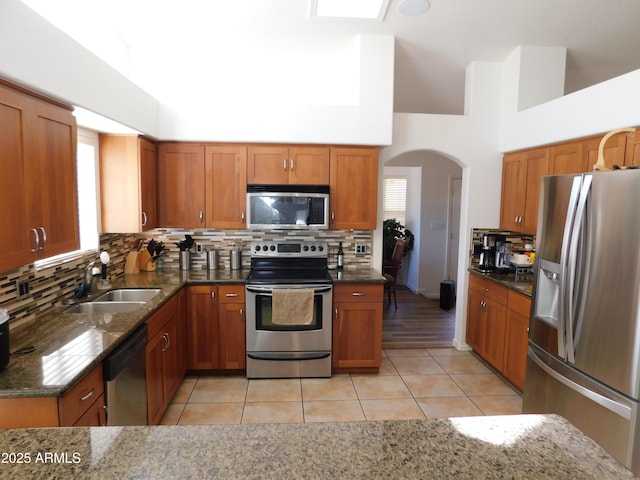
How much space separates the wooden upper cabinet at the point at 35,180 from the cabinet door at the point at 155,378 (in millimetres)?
816

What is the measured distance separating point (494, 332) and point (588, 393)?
1.39m

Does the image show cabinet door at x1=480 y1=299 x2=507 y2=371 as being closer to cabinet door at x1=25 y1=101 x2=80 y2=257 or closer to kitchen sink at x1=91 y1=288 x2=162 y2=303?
kitchen sink at x1=91 y1=288 x2=162 y2=303

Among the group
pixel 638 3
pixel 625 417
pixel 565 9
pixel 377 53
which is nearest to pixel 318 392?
pixel 625 417

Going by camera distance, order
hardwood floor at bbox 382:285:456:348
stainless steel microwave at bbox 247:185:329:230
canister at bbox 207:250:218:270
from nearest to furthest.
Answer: stainless steel microwave at bbox 247:185:329:230
canister at bbox 207:250:218:270
hardwood floor at bbox 382:285:456:348

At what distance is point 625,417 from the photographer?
203cm

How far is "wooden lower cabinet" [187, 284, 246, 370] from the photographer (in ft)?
11.3

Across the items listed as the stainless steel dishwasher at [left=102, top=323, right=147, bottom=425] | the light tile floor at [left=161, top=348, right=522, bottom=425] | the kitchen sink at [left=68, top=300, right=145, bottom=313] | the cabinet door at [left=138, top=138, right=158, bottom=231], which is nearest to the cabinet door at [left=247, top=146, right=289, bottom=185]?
the cabinet door at [left=138, top=138, right=158, bottom=231]

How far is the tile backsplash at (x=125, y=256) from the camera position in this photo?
2.30m

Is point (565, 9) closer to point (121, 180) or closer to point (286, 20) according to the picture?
point (286, 20)

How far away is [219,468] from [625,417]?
85.0 inches

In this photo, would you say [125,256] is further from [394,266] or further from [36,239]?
[394,266]

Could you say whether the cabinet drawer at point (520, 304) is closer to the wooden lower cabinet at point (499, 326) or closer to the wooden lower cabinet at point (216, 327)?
the wooden lower cabinet at point (499, 326)

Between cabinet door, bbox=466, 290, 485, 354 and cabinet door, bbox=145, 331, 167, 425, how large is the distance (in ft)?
9.51

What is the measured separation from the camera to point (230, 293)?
11.3 ft
